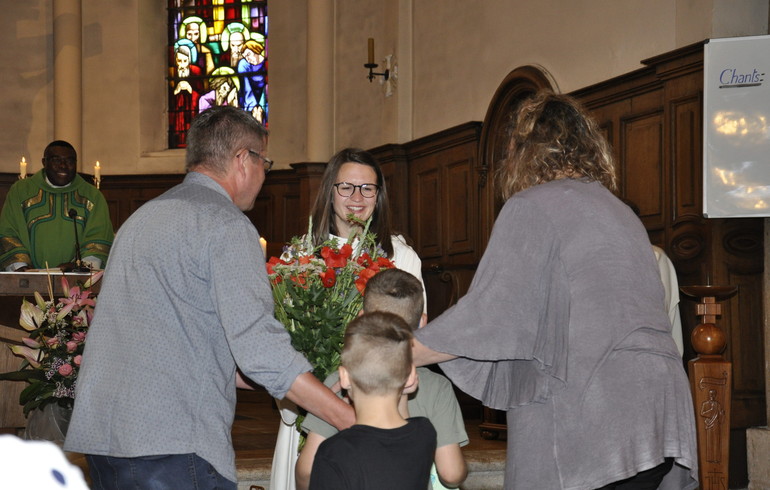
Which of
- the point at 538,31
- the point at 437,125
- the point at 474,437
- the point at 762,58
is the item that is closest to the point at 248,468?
the point at 474,437

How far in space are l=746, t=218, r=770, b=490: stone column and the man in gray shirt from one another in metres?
4.40

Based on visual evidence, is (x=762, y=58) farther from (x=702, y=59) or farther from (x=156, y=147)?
(x=156, y=147)

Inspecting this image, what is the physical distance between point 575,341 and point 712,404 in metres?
3.40

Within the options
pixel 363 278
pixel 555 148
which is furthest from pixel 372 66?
pixel 555 148

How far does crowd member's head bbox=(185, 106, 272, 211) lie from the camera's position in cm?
258

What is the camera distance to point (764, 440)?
5.96 metres

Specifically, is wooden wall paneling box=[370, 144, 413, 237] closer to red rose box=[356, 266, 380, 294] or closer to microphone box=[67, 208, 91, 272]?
microphone box=[67, 208, 91, 272]

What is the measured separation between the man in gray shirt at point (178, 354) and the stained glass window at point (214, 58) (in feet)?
35.2

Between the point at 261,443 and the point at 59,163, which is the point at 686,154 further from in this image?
the point at 59,163

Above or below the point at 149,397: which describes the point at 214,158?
above

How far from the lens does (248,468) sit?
211 inches

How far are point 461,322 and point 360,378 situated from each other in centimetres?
31

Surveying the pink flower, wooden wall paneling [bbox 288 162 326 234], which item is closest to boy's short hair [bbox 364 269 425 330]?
the pink flower

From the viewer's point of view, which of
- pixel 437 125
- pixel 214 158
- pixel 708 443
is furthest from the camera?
pixel 437 125
